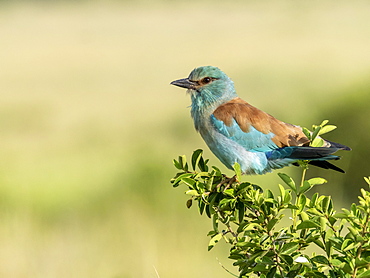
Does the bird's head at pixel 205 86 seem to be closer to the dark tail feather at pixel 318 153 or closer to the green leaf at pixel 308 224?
the dark tail feather at pixel 318 153

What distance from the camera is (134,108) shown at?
873 cm

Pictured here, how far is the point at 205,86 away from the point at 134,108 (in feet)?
19.2

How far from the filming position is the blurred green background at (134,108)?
15.1 ft

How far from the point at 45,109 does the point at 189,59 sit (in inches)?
116

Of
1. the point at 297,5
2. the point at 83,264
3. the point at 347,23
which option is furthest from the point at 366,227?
the point at 297,5

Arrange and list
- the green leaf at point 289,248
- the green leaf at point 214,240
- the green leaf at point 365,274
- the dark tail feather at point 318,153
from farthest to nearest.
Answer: the dark tail feather at point 318,153
the green leaf at point 214,240
the green leaf at point 289,248
the green leaf at point 365,274

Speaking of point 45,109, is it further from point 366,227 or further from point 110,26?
point 366,227

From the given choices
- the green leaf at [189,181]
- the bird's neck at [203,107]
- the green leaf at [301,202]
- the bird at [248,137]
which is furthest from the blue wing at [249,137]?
the green leaf at [301,202]

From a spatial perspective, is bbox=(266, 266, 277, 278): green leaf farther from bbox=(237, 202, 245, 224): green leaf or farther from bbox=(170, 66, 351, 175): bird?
bbox=(170, 66, 351, 175): bird

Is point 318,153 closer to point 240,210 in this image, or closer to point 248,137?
point 240,210

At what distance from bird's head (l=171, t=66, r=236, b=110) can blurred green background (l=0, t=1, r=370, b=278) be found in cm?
105

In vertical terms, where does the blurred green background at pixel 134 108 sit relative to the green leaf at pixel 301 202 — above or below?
above

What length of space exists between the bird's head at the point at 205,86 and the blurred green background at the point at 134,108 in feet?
3.46

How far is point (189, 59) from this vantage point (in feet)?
35.1
